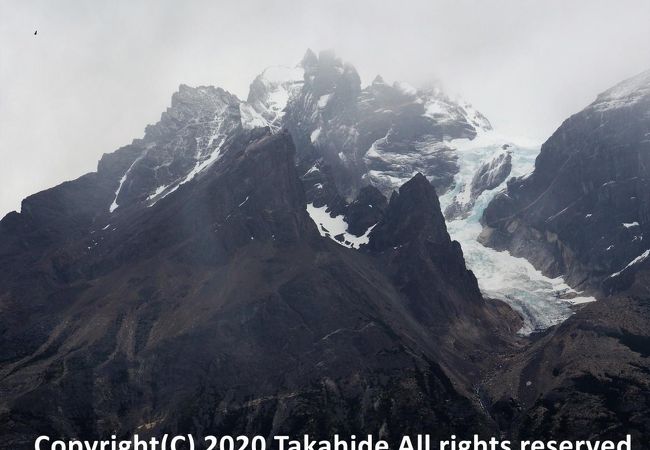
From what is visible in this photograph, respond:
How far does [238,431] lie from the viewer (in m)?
182

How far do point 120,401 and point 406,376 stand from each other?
72.3 meters

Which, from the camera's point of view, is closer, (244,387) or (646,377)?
(646,377)

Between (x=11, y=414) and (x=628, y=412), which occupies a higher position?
(x=11, y=414)

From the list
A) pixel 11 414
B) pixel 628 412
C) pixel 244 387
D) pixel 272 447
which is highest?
pixel 11 414

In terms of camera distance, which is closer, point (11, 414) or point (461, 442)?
point (461, 442)

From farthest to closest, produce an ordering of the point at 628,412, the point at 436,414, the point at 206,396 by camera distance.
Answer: the point at 206,396, the point at 436,414, the point at 628,412

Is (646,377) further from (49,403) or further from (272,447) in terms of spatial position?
(49,403)

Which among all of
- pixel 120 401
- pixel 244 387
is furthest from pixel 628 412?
pixel 120 401

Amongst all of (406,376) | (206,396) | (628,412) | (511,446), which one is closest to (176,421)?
(206,396)

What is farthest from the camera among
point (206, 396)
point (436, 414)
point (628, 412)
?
point (206, 396)

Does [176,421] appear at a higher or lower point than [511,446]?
higher

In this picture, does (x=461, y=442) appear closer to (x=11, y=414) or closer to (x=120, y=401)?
(x=120, y=401)

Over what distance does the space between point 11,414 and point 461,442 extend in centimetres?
10387

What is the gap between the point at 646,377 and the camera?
598ft
